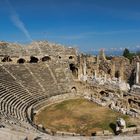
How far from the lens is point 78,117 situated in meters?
28.4

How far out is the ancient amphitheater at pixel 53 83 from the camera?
27834 millimetres

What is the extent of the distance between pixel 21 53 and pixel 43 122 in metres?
23.6

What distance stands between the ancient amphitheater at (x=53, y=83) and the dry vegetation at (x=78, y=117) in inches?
42.2

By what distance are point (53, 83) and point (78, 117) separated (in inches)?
399

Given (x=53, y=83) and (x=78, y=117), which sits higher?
(x=53, y=83)

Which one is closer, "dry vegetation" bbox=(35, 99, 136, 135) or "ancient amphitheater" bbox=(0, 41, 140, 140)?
"dry vegetation" bbox=(35, 99, 136, 135)

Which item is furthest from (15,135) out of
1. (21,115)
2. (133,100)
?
(133,100)

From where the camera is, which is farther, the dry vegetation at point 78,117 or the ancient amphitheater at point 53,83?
the ancient amphitheater at point 53,83

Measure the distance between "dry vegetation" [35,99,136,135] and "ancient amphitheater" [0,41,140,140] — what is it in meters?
1.07

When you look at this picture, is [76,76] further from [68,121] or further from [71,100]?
[68,121]

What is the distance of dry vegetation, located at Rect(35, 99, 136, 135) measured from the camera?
2547cm

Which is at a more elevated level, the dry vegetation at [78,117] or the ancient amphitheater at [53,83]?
the ancient amphitheater at [53,83]

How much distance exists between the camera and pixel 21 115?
1021 inches

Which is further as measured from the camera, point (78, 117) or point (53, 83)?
point (53, 83)
